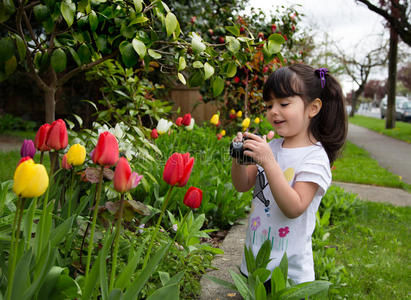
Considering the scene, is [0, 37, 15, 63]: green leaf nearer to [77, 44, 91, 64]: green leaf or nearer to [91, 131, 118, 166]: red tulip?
[77, 44, 91, 64]: green leaf

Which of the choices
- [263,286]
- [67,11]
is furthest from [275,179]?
[67,11]

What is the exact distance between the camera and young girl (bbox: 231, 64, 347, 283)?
1.59 m

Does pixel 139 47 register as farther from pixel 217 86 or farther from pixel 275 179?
pixel 275 179

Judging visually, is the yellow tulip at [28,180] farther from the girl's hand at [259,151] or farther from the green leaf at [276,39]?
the green leaf at [276,39]

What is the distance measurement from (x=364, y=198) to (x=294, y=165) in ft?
10.8

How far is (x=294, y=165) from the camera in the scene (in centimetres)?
171

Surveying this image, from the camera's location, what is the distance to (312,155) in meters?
1.68

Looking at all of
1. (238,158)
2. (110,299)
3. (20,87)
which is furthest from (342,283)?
(20,87)

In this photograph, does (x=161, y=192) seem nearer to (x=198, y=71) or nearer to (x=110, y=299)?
(x=198, y=71)

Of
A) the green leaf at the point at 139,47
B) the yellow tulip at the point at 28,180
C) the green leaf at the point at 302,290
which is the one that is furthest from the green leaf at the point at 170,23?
the green leaf at the point at 302,290

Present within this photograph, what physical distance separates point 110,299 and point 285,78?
45.0 inches

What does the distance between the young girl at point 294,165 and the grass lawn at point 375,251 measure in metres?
0.74

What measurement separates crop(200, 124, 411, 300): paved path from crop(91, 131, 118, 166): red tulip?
924 millimetres

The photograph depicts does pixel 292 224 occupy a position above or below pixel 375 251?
above
